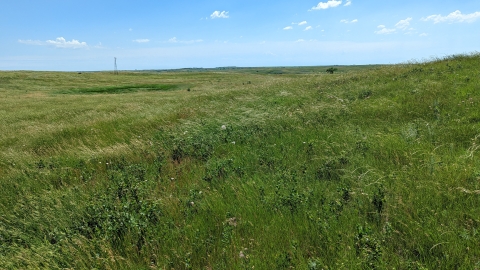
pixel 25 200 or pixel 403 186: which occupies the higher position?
pixel 403 186

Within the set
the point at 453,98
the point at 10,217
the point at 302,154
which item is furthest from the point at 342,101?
the point at 10,217

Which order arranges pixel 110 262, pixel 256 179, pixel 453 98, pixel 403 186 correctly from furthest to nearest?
pixel 453 98 → pixel 256 179 → pixel 403 186 → pixel 110 262

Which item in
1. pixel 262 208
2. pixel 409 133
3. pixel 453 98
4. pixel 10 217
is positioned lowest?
pixel 10 217

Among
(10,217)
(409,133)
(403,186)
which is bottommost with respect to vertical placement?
(10,217)

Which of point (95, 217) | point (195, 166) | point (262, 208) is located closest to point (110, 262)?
point (95, 217)

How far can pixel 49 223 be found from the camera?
389cm

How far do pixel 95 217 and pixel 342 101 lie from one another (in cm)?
819

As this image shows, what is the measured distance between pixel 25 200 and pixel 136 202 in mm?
2119

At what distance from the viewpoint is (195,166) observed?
18.0 ft

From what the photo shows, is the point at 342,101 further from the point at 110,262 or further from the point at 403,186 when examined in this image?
the point at 110,262

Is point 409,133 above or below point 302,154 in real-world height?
above

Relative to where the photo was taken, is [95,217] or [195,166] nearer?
[95,217]

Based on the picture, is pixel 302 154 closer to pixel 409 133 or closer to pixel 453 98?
pixel 409 133

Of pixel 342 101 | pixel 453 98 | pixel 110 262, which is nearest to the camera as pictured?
pixel 110 262
